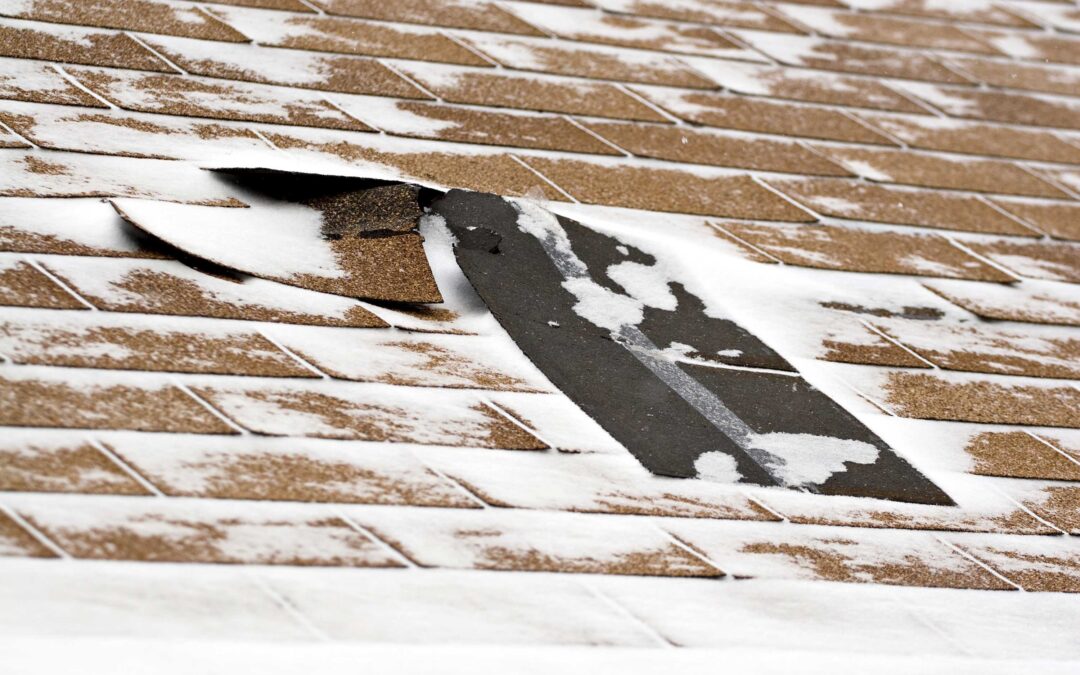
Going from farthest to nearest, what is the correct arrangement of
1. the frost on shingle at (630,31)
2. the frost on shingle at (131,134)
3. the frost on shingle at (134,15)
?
the frost on shingle at (630,31) → the frost on shingle at (134,15) → the frost on shingle at (131,134)

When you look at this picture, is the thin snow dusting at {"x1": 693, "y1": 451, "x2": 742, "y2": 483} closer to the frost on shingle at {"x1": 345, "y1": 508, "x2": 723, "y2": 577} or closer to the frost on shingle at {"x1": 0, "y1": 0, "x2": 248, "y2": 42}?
the frost on shingle at {"x1": 345, "y1": 508, "x2": 723, "y2": 577}

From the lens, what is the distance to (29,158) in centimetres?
201

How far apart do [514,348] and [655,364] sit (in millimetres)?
239

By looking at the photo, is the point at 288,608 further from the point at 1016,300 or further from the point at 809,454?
the point at 1016,300

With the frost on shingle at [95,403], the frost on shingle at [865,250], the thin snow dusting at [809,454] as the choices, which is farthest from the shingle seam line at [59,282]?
the frost on shingle at [865,250]

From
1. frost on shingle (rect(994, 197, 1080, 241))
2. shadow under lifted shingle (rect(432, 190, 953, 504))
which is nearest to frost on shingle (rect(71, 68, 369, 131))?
shadow under lifted shingle (rect(432, 190, 953, 504))

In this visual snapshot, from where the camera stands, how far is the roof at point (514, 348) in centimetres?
147

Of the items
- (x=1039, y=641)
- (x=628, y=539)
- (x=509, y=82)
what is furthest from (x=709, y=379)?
(x=509, y=82)

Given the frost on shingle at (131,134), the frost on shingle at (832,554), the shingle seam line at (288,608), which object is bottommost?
the frost on shingle at (832,554)

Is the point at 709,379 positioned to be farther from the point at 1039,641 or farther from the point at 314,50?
the point at 314,50

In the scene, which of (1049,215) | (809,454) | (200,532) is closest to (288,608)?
(200,532)

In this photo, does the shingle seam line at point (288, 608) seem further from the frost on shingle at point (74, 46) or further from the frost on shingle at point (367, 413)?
the frost on shingle at point (74, 46)

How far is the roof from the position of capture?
58.1 inches

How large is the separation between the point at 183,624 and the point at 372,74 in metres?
1.47
